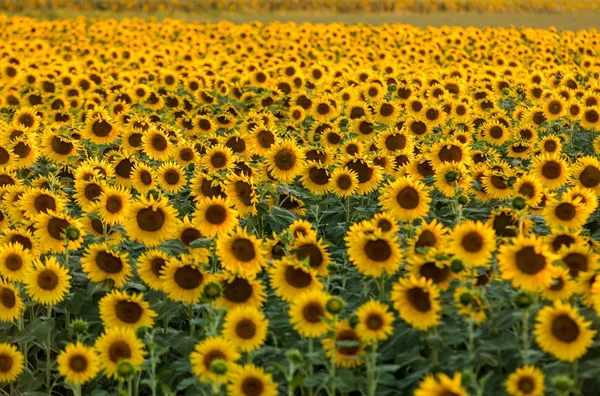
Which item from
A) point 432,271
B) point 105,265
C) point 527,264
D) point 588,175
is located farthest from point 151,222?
point 588,175

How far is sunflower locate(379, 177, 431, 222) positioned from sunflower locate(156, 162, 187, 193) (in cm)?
208

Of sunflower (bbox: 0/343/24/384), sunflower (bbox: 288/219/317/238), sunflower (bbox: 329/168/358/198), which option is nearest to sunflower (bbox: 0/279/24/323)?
sunflower (bbox: 0/343/24/384)

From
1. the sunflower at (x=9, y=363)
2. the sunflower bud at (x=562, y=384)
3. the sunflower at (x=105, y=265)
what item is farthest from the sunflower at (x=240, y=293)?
the sunflower bud at (x=562, y=384)

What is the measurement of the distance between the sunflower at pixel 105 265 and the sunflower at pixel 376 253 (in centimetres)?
158

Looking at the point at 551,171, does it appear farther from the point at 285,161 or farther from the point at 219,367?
the point at 219,367

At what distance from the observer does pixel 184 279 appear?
4848 millimetres

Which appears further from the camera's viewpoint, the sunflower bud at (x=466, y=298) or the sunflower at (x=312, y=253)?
the sunflower at (x=312, y=253)

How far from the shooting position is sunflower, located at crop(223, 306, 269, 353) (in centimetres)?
432

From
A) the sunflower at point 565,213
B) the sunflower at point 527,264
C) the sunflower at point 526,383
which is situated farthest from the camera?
the sunflower at point 565,213

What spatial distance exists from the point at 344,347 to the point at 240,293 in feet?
2.41

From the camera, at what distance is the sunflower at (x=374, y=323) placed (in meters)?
4.13

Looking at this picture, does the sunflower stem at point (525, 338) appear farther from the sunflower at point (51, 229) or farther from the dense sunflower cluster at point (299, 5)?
the dense sunflower cluster at point (299, 5)

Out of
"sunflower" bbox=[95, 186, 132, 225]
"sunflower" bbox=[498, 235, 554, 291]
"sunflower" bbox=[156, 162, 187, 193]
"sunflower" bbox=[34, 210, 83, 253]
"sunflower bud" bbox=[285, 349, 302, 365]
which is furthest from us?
"sunflower" bbox=[156, 162, 187, 193]

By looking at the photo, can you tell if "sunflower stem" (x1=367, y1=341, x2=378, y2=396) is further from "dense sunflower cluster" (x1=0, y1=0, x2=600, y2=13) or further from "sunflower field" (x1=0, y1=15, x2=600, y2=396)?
"dense sunflower cluster" (x1=0, y1=0, x2=600, y2=13)
